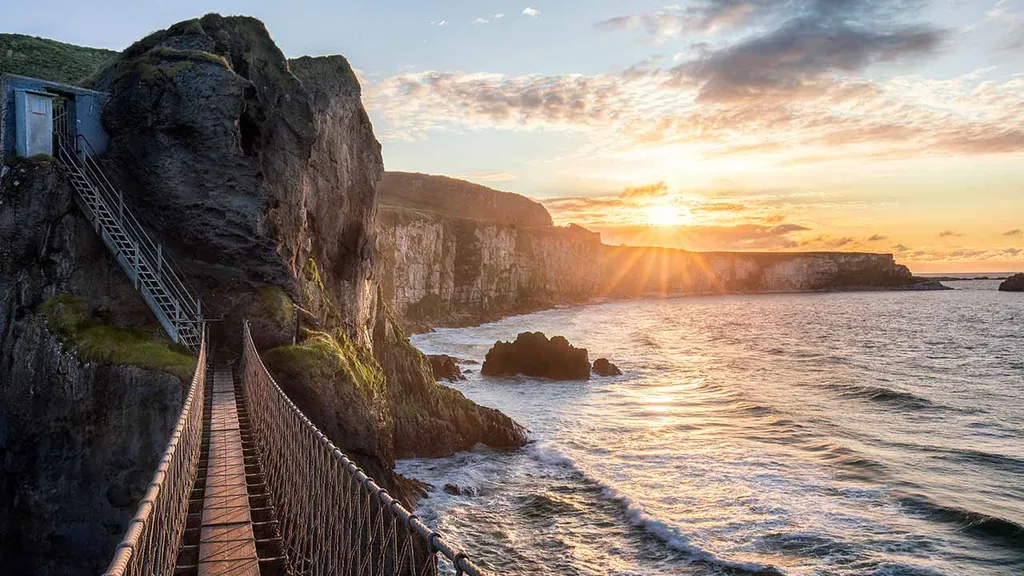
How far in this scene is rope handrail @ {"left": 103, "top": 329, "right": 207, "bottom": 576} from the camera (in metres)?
4.59

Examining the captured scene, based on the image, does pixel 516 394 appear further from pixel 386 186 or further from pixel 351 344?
pixel 386 186

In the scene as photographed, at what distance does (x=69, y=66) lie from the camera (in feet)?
83.1

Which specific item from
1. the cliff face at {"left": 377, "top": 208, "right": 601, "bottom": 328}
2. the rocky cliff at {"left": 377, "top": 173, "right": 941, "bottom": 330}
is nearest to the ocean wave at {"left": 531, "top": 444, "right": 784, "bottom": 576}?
the rocky cliff at {"left": 377, "top": 173, "right": 941, "bottom": 330}

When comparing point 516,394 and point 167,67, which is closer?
point 167,67

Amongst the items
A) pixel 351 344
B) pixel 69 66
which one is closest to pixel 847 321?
pixel 351 344

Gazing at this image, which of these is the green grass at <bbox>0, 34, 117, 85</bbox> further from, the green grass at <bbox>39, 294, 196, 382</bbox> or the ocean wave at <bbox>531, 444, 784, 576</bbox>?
the ocean wave at <bbox>531, 444, 784, 576</bbox>

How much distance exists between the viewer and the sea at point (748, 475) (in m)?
17.9

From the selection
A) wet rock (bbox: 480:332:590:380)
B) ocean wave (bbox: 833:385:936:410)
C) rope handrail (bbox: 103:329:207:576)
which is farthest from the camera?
wet rock (bbox: 480:332:590:380)

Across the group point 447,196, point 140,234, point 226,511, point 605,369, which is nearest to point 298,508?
point 226,511

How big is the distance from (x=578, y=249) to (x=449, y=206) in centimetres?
3405

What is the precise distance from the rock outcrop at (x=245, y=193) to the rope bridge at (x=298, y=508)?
5569 mm

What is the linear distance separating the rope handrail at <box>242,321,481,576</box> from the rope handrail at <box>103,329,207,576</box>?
4.04 ft

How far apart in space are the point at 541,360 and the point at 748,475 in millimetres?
24570

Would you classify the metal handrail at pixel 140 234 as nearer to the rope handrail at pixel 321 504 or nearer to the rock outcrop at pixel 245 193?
the rock outcrop at pixel 245 193
